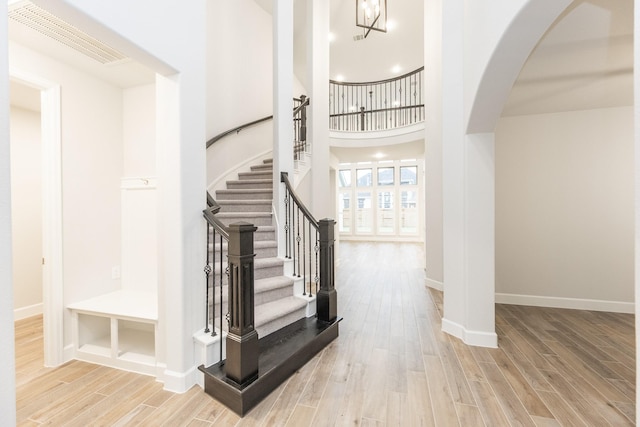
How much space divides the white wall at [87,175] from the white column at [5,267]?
1.68 metres

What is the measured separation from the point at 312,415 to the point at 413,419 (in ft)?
2.08

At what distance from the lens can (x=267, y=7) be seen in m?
5.52

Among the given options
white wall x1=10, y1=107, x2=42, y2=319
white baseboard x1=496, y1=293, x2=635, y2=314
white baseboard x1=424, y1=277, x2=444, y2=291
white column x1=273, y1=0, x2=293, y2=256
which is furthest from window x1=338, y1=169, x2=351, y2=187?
white wall x1=10, y1=107, x2=42, y2=319

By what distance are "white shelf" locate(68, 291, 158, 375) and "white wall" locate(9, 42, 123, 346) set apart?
109 millimetres

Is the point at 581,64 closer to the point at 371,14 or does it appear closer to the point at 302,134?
the point at 302,134

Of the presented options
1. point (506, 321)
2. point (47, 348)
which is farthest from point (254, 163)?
point (506, 321)

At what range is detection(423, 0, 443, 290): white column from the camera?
4.59 meters

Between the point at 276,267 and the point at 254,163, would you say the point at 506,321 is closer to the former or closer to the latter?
the point at 276,267

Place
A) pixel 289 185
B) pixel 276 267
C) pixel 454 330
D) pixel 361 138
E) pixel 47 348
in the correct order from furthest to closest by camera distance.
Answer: pixel 361 138 < pixel 289 185 < pixel 276 267 < pixel 454 330 < pixel 47 348

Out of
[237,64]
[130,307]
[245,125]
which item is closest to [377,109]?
[237,64]

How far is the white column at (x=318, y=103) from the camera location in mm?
4695

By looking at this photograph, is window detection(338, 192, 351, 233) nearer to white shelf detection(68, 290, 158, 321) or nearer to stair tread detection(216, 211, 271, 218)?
stair tread detection(216, 211, 271, 218)

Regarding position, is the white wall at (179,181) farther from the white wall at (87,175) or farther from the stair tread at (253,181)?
the stair tread at (253,181)

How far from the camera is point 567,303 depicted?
3.69 metres
